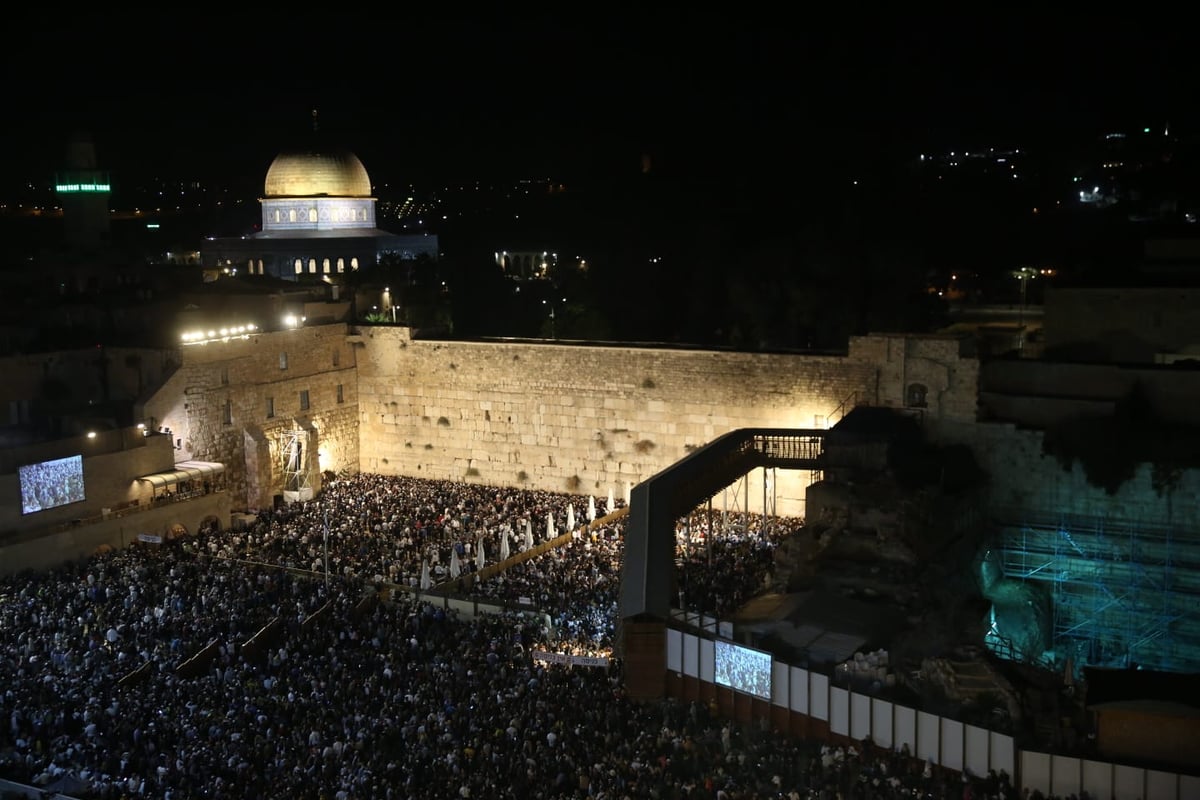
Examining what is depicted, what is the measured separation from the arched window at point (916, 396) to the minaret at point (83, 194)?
42.5 meters

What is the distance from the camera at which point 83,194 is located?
55.8 meters

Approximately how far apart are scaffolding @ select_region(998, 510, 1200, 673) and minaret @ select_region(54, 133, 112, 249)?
4604 cm

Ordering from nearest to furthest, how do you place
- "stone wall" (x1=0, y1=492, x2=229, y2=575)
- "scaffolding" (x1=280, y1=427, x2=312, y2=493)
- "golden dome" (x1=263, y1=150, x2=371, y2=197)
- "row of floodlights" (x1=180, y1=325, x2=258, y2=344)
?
"stone wall" (x1=0, y1=492, x2=229, y2=575), "row of floodlights" (x1=180, y1=325, x2=258, y2=344), "scaffolding" (x1=280, y1=427, x2=312, y2=493), "golden dome" (x1=263, y1=150, x2=371, y2=197)

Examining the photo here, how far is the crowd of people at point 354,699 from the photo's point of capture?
13.6m

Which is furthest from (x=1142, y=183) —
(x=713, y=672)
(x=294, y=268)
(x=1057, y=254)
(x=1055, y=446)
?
(x=713, y=672)

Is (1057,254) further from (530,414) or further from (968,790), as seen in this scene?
(968,790)

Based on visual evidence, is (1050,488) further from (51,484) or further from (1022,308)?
(51,484)

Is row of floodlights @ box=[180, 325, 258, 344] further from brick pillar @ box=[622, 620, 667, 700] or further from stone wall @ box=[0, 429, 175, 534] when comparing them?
brick pillar @ box=[622, 620, 667, 700]

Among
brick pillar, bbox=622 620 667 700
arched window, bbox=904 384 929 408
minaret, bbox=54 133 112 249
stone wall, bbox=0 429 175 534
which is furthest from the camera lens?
minaret, bbox=54 133 112 249

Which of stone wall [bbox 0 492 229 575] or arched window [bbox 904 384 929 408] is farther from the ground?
arched window [bbox 904 384 929 408]

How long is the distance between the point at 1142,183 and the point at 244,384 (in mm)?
31638

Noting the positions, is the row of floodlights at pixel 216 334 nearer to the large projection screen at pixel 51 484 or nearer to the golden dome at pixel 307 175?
the large projection screen at pixel 51 484

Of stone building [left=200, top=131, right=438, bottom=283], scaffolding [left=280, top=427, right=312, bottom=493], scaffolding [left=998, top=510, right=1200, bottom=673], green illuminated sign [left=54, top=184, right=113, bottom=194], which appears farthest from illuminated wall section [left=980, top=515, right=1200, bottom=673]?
green illuminated sign [left=54, top=184, right=113, bottom=194]

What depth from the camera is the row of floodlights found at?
2836 centimetres
